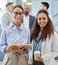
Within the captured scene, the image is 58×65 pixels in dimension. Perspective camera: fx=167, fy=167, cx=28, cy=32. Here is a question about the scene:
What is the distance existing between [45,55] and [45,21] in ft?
1.02

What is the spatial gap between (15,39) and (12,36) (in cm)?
4

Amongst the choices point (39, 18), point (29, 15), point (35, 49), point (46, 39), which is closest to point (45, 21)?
point (39, 18)

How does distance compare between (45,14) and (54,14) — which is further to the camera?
(54,14)

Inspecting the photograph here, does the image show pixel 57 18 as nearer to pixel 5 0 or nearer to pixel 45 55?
pixel 5 0

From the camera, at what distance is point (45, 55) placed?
5.01ft

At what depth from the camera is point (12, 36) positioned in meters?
1.58

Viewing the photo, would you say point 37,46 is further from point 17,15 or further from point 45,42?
point 17,15

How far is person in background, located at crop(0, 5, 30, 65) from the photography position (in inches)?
61.1

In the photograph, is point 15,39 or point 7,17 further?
point 7,17

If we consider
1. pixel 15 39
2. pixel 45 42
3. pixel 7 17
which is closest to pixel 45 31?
pixel 45 42

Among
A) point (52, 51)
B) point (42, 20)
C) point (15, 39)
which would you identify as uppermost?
point (42, 20)

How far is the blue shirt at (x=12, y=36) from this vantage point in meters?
1.58

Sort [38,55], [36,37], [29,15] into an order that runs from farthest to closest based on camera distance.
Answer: [29,15]
[36,37]
[38,55]

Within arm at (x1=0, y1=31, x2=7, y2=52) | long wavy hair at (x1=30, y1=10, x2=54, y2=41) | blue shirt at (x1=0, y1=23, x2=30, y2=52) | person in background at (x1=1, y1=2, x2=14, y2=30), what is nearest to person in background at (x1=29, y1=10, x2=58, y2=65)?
long wavy hair at (x1=30, y1=10, x2=54, y2=41)
